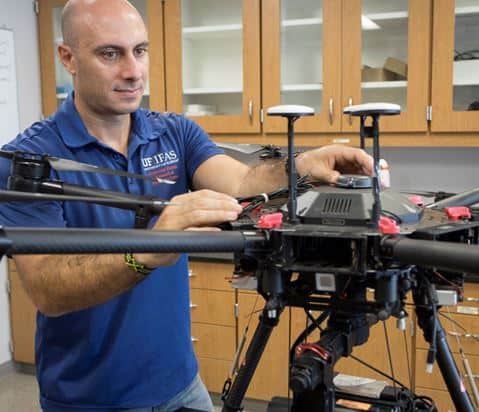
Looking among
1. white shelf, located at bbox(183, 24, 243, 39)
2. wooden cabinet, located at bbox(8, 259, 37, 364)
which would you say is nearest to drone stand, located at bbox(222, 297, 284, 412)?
white shelf, located at bbox(183, 24, 243, 39)

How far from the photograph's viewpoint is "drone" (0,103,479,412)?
0.67 m

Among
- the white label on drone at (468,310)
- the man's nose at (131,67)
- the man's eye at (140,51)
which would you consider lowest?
the white label on drone at (468,310)

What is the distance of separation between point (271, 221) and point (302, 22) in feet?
7.26

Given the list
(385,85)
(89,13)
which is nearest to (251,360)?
(89,13)

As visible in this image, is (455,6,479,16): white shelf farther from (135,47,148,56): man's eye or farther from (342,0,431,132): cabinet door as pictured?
(135,47,148,56): man's eye

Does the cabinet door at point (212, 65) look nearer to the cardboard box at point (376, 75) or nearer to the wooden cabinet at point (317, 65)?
the wooden cabinet at point (317, 65)

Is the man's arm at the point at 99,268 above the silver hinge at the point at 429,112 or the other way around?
the other way around

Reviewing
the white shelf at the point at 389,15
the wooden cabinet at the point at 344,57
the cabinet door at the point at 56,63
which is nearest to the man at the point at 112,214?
the wooden cabinet at the point at 344,57

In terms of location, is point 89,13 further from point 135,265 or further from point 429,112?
point 429,112

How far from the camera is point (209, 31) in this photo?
2.93m

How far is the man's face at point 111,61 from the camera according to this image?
1.23m

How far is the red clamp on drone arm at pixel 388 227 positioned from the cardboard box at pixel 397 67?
2048mm

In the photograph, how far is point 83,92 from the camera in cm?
127

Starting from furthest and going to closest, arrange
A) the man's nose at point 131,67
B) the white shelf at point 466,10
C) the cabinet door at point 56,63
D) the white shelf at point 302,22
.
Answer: the cabinet door at point 56,63, the white shelf at point 302,22, the white shelf at point 466,10, the man's nose at point 131,67
